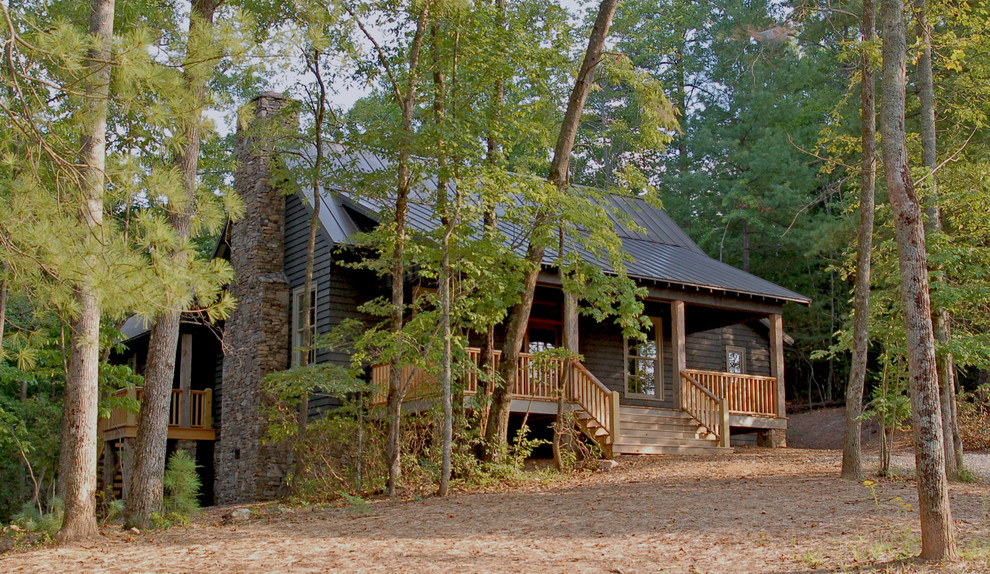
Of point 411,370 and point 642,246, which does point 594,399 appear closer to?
point 411,370

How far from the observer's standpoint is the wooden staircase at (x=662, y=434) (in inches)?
624

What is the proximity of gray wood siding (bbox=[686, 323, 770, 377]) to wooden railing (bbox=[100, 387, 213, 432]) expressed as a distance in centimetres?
1040

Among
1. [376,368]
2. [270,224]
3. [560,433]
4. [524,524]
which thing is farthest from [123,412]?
[524,524]

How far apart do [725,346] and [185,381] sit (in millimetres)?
12019

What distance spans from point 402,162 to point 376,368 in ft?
14.5

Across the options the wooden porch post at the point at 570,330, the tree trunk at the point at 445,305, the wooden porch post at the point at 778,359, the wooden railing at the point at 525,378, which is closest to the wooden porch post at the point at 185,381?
the wooden railing at the point at 525,378

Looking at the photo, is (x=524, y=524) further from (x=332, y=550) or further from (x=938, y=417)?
(x=938, y=417)

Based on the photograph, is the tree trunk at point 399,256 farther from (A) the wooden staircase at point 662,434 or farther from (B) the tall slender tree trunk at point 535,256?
(A) the wooden staircase at point 662,434

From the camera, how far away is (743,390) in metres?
18.0

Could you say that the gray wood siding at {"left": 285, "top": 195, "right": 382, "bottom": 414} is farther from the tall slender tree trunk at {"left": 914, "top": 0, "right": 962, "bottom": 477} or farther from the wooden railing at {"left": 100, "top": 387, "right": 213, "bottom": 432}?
the tall slender tree trunk at {"left": 914, "top": 0, "right": 962, "bottom": 477}

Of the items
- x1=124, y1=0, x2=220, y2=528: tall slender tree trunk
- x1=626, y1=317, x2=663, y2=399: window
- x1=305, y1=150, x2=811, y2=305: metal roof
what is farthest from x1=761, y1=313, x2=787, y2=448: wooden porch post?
x1=124, y1=0, x2=220, y2=528: tall slender tree trunk

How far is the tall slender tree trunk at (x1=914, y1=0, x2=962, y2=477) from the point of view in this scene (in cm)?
1203

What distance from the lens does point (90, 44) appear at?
274 inches

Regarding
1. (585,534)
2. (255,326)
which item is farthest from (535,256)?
(255,326)
